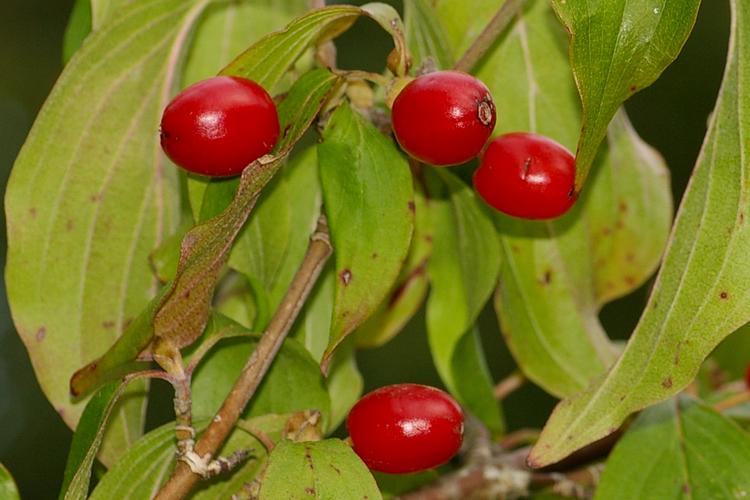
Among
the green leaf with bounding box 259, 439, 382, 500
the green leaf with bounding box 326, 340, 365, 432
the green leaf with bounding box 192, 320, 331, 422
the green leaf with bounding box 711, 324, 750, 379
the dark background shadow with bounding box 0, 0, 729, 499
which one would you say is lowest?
the dark background shadow with bounding box 0, 0, 729, 499

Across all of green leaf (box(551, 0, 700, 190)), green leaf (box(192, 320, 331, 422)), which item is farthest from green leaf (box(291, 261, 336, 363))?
green leaf (box(551, 0, 700, 190))

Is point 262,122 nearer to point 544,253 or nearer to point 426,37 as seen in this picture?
point 426,37

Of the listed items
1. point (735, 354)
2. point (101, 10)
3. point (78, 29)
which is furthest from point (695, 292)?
point (735, 354)

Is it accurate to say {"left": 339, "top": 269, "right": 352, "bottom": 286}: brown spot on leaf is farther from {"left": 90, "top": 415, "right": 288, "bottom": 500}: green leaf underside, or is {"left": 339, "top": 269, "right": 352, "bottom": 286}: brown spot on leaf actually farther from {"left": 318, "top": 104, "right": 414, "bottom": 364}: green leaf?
{"left": 90, "top": 415, "right": 288, "bottom": 500}: green leaf underside

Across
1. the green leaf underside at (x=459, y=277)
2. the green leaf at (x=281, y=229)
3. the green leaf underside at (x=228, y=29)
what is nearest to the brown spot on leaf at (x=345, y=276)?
the green leaf at (x=281, y=229)

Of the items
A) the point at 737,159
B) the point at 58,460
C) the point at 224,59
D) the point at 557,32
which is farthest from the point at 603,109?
the point at 58,460

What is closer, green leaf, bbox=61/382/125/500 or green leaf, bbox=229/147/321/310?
green leaf, bbox=61/382/125/500

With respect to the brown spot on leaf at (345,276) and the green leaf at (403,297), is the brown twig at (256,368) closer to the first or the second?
the brown spot on leaf at (345,276)
